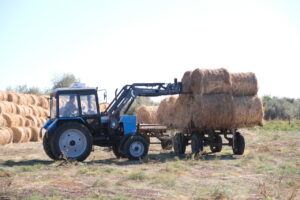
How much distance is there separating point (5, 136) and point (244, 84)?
11128 millimetres

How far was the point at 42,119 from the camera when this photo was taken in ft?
85.8

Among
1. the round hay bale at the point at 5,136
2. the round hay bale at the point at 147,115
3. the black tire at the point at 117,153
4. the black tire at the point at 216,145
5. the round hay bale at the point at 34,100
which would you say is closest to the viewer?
the black tire at the point at 117,153

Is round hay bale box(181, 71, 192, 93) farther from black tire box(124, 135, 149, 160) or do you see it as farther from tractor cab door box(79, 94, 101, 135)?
tractor cab door box(79, 94, 101, 135)

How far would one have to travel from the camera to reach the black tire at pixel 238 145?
50.7 feet

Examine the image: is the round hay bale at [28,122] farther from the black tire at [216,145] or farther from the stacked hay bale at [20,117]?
the black tire at [216,145]

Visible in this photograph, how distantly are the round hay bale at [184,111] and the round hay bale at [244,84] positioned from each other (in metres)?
1.58

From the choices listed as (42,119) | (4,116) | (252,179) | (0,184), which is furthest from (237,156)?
(42,119)

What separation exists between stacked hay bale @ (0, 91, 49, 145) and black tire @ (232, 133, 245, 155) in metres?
10.4

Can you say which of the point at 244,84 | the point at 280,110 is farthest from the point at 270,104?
the point at 244,84

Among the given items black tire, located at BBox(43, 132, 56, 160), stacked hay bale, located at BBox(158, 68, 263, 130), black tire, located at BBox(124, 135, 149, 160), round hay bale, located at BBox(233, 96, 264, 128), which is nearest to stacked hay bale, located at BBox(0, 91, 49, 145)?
black tire, located at BBox(43, 132, 56, 160)

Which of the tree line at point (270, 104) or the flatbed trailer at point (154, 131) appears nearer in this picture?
the flatbed trailer at point (154, 131)

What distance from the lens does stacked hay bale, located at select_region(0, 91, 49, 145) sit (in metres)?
21.4

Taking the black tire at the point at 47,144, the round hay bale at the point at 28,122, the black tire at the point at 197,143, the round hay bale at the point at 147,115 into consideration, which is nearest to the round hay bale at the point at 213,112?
the black tire at the point at 197,143

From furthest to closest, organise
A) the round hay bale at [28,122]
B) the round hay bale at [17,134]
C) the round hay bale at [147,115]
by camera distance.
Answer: the round hay bale at [147,115], the round hay bale at [28,122], the round hay bale at [17,134]
